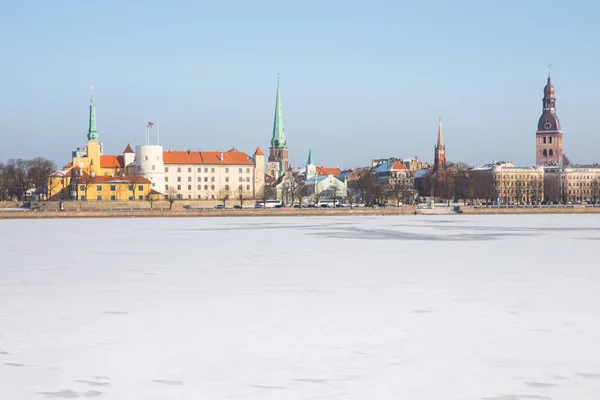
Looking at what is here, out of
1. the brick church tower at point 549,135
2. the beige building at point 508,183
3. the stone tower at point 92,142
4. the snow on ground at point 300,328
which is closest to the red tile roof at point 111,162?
the stone tower at point 92,142

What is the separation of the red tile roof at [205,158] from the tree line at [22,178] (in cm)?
1772

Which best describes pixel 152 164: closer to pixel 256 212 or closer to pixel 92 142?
pixel 92 142

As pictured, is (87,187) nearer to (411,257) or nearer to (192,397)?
(411,257)

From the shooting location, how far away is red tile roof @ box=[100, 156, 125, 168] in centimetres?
10200

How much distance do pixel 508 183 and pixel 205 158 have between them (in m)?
48.8

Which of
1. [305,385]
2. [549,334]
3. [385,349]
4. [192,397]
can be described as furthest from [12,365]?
[549,334]

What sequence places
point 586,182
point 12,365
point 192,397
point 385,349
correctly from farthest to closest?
point 586,182, point 385,349, point 12,365, point 192,397

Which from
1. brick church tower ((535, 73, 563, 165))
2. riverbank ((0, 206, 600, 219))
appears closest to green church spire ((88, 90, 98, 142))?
riverbank ((0, 206, 600, 219))

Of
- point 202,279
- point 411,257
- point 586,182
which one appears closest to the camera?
point 202,279

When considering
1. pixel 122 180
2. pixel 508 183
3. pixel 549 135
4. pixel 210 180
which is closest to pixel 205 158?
pixel 210 180

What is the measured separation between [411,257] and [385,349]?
12863 millimetres

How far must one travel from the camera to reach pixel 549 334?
35.2 ft

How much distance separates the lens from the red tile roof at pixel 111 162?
102 meters

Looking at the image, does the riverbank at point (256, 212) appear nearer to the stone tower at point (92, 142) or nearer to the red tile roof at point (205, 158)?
the stone tower at point (92, 142)
